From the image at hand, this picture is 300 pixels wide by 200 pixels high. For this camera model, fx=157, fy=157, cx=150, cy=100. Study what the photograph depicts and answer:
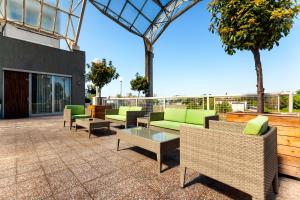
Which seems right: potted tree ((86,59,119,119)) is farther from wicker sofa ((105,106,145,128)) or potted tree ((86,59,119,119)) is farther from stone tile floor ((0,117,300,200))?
stone tile floor ((0,117,300,200))

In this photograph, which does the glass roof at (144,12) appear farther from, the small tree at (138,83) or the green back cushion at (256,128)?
the green back cushion at (256,128)

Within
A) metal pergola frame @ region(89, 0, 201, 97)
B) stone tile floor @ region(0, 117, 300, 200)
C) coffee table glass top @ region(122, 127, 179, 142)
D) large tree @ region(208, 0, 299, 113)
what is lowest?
stone tile floor @ region(0, 117, 300, 200)

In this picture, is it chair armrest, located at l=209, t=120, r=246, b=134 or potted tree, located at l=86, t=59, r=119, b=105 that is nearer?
chair armrest, located at l=209, t=120, r=246, b=134

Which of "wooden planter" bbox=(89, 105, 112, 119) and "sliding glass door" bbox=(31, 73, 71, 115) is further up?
"sliding glass door" bbox=(31, 73, 71, 115)

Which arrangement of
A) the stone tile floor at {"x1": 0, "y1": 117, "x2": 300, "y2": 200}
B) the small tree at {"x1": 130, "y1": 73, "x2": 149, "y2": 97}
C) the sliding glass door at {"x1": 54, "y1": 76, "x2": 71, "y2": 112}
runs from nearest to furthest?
the stone tile floor at {"x1": 0, "y1": 117, "x2": 300, "y2": 200}
the sliding glass door at {"x1": 54, "y1": 76, "x2": 71, "y2": 112}
the small tree at {"x1": 130, "y1": 73, "x2": 149, "y2": 97}

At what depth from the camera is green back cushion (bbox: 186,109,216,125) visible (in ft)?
10.5

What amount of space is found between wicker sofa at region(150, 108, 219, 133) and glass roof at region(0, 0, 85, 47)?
9164mm

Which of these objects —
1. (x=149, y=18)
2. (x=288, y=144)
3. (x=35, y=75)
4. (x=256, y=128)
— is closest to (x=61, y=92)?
(x=35, y=75)

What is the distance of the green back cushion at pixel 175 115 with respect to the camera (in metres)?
3.61

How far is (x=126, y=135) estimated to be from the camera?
8.86ft

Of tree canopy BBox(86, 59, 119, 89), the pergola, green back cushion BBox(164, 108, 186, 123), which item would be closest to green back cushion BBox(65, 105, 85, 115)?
tree canopy BBox(86, 59, 119, 89)

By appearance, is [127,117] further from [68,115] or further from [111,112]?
[68,115]

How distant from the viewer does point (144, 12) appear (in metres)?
12.7

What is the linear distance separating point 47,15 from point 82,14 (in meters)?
2.06
